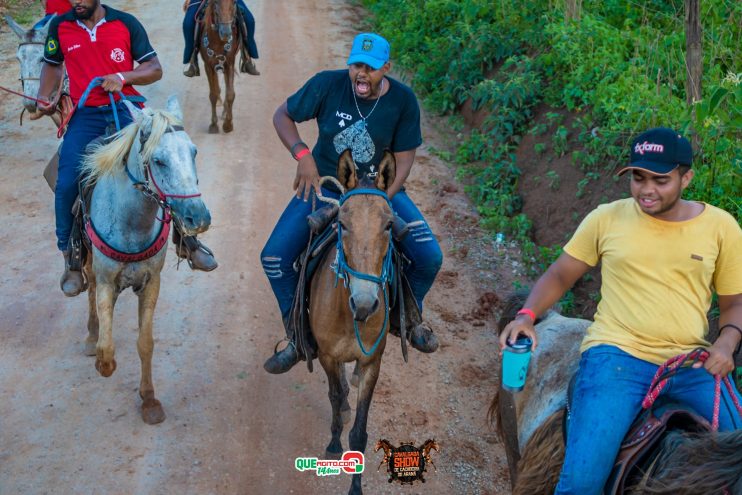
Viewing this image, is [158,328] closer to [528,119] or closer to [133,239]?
[133,239]

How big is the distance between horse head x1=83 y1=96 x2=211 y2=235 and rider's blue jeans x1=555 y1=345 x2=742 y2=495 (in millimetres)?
2829

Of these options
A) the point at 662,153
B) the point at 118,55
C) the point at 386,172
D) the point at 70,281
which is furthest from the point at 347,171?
the point at 70,281

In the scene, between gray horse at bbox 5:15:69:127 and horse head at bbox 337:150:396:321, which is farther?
gray horse at bbox 5:15:69:127

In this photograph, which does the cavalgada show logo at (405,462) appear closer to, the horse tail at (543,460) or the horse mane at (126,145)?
the horse tail at (543,460)

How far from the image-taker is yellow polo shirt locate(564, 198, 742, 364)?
3.47m

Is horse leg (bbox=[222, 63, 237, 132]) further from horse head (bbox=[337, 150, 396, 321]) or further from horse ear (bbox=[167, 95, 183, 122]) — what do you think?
horse head (bbox=[337, 150, 396, 321])

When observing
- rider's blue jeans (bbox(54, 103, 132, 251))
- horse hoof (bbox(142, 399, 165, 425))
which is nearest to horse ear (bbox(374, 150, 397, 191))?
rider's blue jeans (bbox(54, 103, 132, 251))

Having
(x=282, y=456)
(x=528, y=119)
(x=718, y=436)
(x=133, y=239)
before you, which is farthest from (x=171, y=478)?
(x=528, y=119)

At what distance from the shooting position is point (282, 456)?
5664 mm

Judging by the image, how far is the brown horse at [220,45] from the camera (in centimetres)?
1106

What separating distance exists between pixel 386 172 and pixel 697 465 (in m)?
2.50

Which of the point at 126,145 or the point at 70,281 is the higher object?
the point at 126,145

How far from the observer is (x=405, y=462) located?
557 centimetres

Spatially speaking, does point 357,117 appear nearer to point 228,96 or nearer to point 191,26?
point 228,96
